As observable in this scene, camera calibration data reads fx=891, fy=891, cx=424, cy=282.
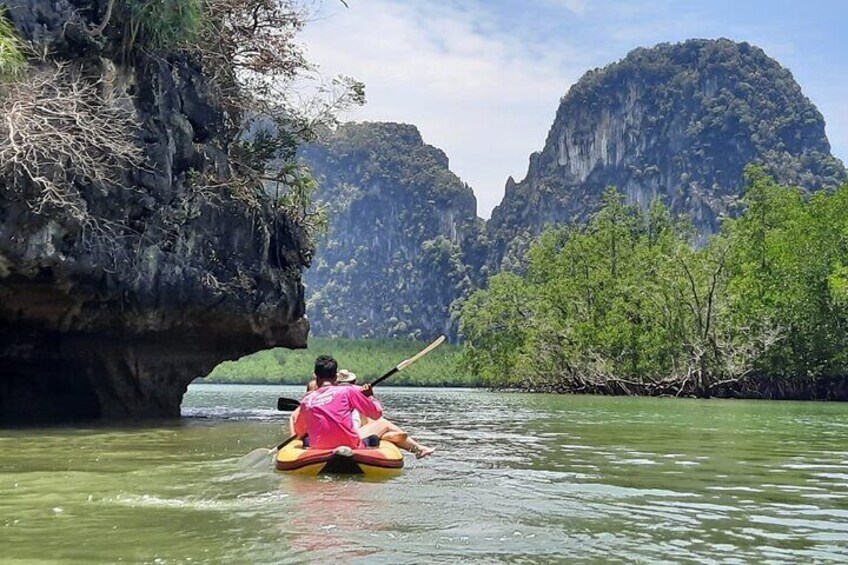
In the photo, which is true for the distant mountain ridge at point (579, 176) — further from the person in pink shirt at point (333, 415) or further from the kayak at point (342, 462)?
the kayak at point (342, 462)

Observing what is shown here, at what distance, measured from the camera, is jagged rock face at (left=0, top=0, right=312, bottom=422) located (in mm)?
13477

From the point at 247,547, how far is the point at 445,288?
403 feet

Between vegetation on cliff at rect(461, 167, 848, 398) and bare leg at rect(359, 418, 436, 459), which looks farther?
vegetation on cliff at rect(461, 167, 848, 398)

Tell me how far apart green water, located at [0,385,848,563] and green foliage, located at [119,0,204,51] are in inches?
276

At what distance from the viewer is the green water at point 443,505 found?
4.64 m

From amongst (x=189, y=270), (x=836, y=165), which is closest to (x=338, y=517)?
(x=189, y=270)

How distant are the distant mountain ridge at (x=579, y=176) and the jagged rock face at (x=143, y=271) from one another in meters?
84.9

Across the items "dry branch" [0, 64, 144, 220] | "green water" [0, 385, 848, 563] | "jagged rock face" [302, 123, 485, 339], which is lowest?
"green water" [0, 385, 848, 563]

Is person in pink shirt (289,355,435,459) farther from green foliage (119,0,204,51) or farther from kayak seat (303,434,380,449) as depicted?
green foliage (119,0,204,51)

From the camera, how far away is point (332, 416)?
792 centimetres

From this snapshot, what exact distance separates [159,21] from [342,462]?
388 inches

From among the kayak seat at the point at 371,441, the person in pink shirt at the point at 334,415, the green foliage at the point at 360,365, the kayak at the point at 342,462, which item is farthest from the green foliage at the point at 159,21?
the green foliage at the point at 360,365

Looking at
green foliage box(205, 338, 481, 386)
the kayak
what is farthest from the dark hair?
green foliage box(205, 338, 481, 386)

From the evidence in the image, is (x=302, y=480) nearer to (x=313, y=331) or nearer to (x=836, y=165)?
(x=836, y=165)
